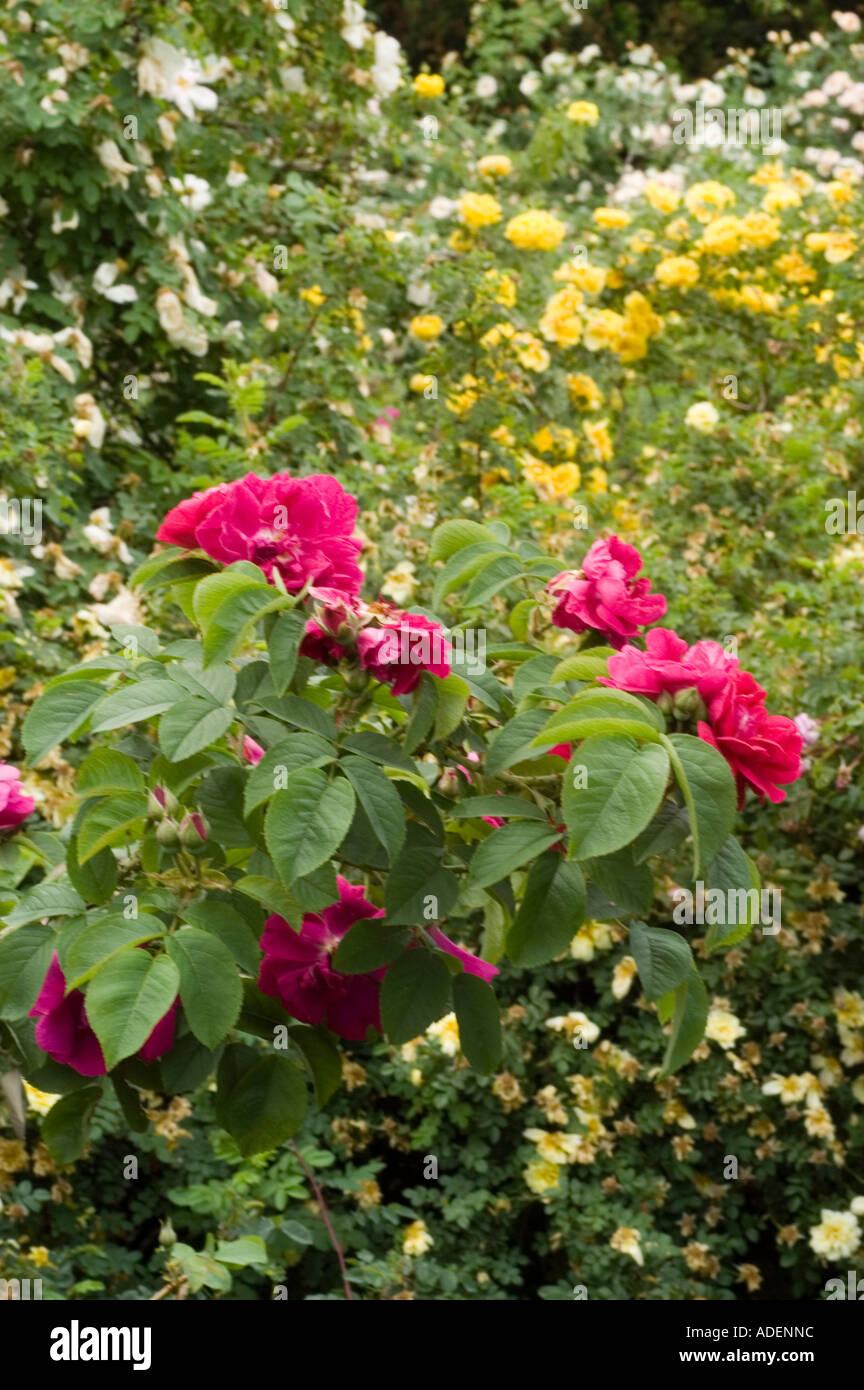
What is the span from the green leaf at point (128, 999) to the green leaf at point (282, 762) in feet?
0.42

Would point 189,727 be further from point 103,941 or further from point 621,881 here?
point 621,881

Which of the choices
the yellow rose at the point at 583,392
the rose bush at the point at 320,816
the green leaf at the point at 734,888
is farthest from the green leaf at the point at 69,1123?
the yellow rose at the point at 583,392

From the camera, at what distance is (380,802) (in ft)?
3.62

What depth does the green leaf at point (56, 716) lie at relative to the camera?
3.76 feet

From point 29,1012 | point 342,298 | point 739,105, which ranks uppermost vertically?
point 739,105

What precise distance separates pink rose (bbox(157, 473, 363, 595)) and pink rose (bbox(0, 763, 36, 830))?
26cm

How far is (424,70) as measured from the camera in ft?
16.2

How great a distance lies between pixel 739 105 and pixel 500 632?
18.2 feet

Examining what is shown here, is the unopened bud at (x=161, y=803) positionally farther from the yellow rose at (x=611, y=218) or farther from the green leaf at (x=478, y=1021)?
the yellow rose at (x=611, y=218)

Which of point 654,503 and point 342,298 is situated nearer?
point 342,298

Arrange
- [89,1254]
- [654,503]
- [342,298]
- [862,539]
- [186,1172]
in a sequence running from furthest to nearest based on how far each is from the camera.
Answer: [654,503], [342,298], [862,539], [186,1172], [89,1254]

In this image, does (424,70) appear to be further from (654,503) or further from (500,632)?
(500,632)

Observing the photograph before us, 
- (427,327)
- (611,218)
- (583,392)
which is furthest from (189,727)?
(611,218)

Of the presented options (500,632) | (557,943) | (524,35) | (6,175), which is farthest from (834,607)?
(524,35)
